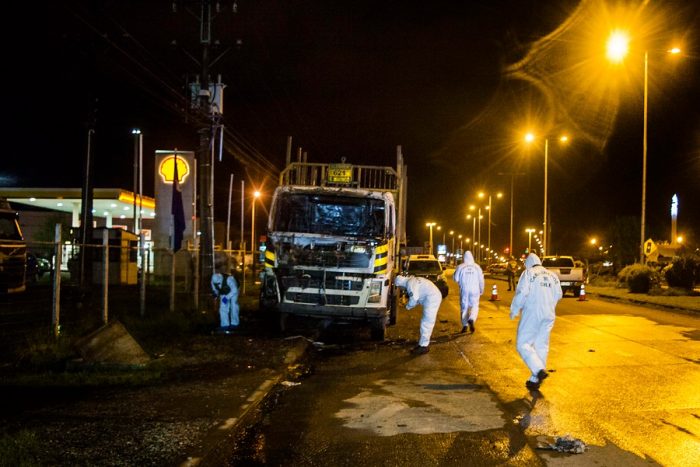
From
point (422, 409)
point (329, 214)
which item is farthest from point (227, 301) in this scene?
point (422, 409)

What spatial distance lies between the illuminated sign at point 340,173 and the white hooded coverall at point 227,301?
3105mm

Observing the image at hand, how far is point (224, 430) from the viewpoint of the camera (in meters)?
6.56

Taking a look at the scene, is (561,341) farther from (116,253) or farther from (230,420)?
(116,253)

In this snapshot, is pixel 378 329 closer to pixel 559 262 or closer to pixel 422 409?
pixel 422 409

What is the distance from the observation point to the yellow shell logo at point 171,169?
28734 millimetres

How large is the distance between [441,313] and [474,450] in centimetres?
1432

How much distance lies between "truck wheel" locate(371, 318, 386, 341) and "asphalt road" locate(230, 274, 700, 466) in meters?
0.49

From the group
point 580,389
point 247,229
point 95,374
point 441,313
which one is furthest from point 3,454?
point 247,229

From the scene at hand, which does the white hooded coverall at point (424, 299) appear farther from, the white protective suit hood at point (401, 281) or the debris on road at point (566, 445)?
the debris on road at point (566, 445)

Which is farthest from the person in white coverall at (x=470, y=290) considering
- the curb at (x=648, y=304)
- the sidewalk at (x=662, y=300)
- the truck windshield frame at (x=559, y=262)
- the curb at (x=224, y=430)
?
the truck windshield frame at (x=559, y=262)

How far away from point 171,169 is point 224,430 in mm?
24187

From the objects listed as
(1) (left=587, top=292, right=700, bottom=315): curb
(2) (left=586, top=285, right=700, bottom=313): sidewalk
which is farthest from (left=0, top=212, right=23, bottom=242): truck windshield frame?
(2) (left=586, top=285, right=700, bottom=313): sidewalk

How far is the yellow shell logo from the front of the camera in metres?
28.7

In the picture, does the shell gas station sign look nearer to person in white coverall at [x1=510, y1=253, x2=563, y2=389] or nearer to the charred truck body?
the charred truck body
